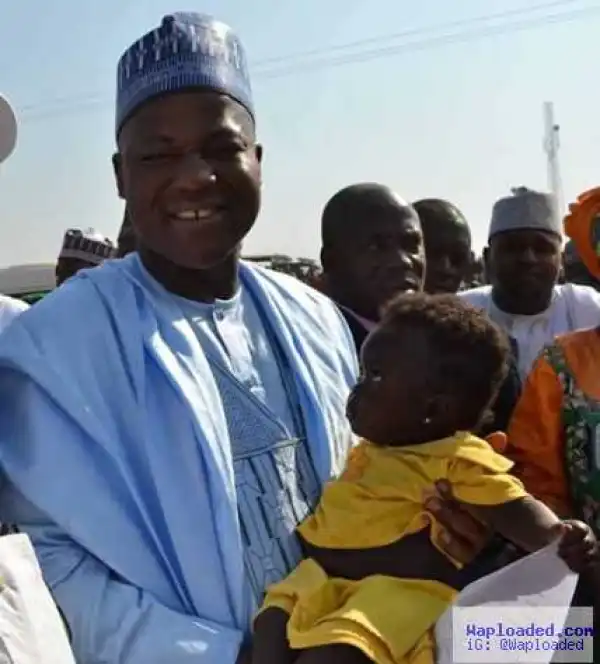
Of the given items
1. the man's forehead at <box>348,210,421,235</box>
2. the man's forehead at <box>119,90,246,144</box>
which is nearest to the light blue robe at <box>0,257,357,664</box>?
the man's forehead at <box>119,90,246,144</box>

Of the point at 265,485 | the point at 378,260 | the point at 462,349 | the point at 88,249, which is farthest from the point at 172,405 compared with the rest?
the point at 88,249

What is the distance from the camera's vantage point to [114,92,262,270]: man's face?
83.0 inches

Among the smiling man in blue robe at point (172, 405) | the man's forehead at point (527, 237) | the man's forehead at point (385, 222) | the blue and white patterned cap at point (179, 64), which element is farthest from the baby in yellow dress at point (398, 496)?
the man's forehead at point (527, 237)

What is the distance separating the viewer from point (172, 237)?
2.14m

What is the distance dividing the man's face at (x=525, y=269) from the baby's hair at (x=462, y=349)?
2.15 meters

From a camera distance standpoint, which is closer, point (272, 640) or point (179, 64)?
point (272, 640)

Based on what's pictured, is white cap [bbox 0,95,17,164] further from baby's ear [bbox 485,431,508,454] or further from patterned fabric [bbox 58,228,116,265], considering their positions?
patterned fabric [bbox 58,228,116,265]

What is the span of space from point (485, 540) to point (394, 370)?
0.39 metres

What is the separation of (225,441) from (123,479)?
0.22m

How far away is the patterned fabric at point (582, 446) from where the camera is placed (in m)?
2.59

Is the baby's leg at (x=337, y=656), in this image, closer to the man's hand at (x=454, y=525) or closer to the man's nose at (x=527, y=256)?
the man's hand at (x=454, y=525)

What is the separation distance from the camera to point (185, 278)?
2.23 m

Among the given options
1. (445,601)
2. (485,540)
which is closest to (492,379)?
(485,540)

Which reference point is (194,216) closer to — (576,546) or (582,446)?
(576,546)
